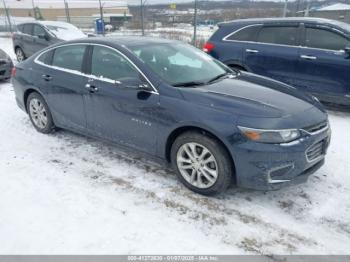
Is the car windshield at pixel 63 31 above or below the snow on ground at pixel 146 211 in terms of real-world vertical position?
above

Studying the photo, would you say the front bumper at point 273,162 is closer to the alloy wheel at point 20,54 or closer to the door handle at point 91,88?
the door handle at point 91,88

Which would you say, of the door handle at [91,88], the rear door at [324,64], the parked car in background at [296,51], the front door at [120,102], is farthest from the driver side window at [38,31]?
the rear door at [324,64]

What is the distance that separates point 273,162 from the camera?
9.66ft

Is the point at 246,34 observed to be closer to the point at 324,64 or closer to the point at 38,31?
the point at 324,64

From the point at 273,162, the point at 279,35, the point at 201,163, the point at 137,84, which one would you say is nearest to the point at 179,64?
the point at 137,84

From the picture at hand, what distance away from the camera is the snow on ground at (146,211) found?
270 centimetres

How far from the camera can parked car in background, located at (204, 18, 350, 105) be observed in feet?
18.5

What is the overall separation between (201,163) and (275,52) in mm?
3922

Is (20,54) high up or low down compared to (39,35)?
down

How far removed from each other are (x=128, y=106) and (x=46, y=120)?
76.7 inches

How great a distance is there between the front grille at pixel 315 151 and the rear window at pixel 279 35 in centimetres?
347

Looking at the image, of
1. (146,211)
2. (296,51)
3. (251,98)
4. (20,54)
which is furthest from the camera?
(20,54)

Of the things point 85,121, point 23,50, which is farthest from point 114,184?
point 23,50

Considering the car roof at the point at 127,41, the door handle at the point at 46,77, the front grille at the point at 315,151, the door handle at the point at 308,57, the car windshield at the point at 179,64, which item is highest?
the car roof at the point at 127,41
